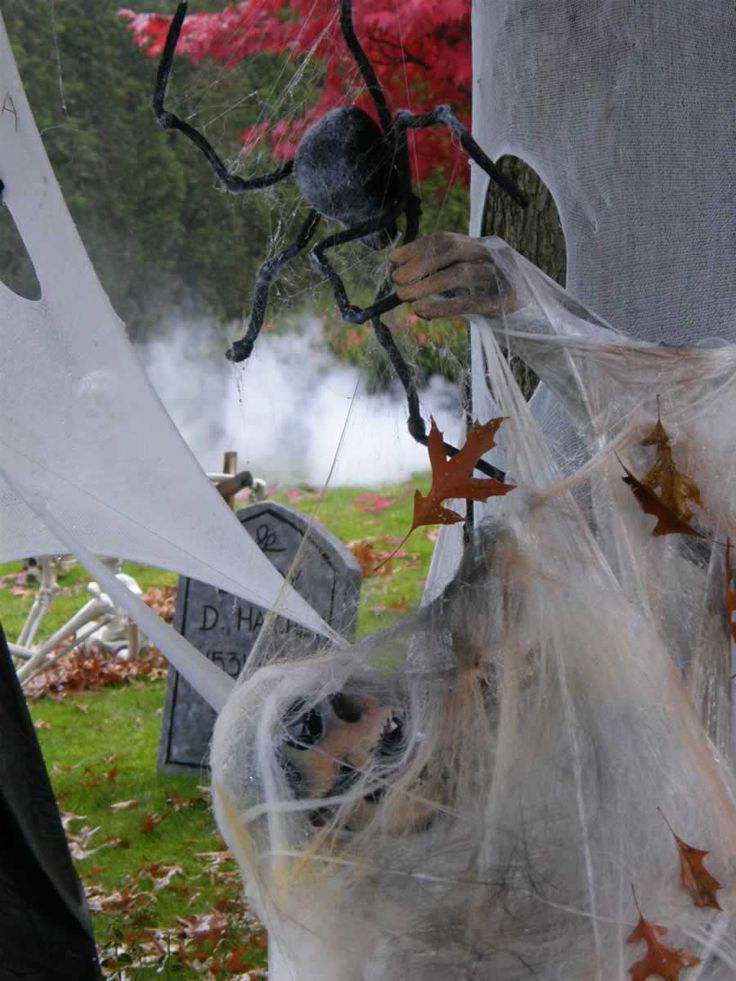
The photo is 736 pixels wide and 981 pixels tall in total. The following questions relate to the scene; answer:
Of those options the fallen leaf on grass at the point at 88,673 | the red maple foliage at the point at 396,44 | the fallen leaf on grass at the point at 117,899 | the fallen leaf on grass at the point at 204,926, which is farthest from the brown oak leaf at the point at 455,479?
the fallen leaf on grass at the point at 88,673

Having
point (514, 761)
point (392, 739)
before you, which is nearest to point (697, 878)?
point (514, 761)

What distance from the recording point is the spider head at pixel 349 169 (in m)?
1.18

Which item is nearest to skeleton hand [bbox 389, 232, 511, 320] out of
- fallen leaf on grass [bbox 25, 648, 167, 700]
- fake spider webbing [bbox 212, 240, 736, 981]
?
fake spider webbing [bbox 212, 240, 736, 981]

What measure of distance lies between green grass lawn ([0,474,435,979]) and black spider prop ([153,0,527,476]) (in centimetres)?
33

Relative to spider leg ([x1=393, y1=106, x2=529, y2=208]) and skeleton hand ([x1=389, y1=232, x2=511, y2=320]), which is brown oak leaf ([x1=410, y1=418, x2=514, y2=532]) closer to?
skeleton hand ([x1=389, y1=232, x2=511, y2=320])

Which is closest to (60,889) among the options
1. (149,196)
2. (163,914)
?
(163,914)

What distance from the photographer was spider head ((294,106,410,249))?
1.18 metres

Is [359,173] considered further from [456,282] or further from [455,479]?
[455,479]

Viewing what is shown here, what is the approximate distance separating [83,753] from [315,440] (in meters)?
1.67

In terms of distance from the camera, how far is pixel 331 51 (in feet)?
5.43

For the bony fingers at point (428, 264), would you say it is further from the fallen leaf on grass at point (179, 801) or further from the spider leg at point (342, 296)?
the fallen leaf on grass at point (179, 801)

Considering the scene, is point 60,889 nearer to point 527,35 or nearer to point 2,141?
point 2,141

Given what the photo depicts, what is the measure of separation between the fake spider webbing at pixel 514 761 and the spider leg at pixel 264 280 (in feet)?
1.09

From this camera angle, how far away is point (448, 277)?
1.10m
